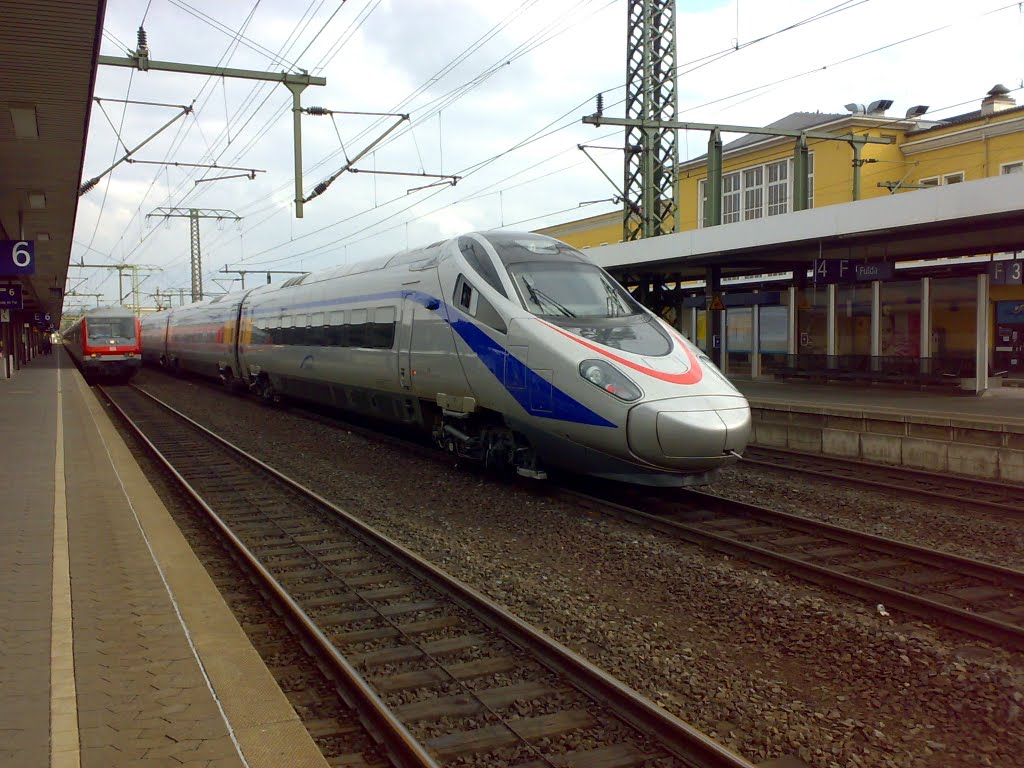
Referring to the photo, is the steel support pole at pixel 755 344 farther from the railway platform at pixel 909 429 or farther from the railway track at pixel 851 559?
the railway track at pixel 851 559

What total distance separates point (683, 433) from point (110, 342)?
25053 mm

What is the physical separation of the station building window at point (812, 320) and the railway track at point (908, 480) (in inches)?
373

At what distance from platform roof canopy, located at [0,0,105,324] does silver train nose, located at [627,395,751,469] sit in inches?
227

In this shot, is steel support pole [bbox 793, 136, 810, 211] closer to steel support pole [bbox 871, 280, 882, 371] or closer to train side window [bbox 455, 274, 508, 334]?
steel support pole [bbox 871, 280, 882, 371]

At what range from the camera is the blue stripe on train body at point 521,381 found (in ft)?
25.9

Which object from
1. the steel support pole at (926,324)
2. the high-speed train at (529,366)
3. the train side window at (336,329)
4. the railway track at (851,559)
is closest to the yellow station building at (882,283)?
the steel support pole at (926,324)

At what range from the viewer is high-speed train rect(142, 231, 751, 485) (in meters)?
7.59

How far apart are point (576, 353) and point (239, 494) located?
4.58 meters

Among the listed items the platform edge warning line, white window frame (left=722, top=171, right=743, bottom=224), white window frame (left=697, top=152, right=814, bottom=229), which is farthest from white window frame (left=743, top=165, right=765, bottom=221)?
the platform edge warning line

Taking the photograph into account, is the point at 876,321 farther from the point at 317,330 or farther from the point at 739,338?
the point at 317,330

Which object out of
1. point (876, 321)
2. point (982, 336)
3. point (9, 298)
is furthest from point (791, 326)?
point (9, 298)

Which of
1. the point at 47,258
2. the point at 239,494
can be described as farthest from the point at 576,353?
the point at 47,258

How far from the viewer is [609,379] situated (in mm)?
7676

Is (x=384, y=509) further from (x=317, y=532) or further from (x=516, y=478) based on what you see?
(x=516, y=478)
